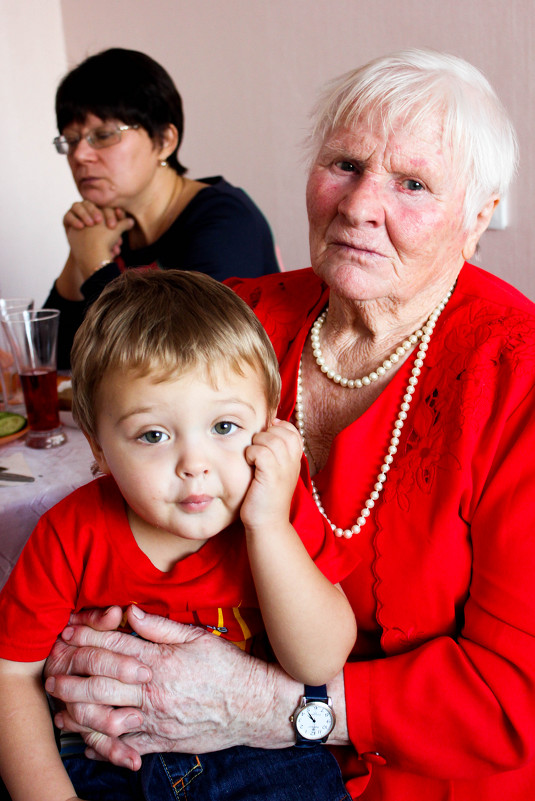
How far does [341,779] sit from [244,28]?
10.2ft

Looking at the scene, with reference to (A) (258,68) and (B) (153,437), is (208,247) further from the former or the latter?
(B) (153,437)

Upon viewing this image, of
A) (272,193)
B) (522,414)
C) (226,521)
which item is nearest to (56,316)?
(226,521)

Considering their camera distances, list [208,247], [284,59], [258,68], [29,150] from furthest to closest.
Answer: [29,150] → [258,68] → [284,59] → [208,247]

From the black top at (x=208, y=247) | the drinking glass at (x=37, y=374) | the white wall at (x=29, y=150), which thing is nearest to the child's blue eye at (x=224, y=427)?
the drinking glass at (x=37, y=374)

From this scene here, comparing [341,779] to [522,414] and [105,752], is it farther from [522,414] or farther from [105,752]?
[522,414]

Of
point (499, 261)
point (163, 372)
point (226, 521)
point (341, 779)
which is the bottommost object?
point (341, 779)

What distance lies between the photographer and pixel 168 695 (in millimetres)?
1102

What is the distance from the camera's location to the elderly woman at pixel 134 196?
2484 millimetres

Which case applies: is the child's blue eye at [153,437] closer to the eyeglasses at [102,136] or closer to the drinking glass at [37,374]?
the drinking glass at [37,374]

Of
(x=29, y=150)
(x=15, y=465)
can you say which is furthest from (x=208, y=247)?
(x=29, y=150)

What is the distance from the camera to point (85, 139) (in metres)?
2.54

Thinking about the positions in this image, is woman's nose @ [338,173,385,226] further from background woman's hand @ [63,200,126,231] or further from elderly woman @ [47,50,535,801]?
background woman's hand @ [63,200,126,231]

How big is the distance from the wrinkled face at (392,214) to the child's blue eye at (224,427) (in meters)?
0.38

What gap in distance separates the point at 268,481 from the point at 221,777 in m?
0.47
